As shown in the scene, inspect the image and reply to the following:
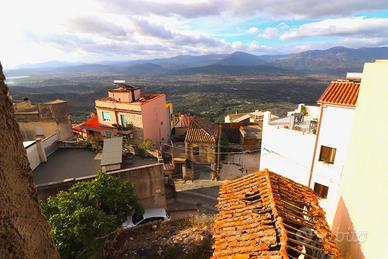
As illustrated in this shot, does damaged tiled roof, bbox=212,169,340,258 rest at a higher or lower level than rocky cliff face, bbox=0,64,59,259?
lower

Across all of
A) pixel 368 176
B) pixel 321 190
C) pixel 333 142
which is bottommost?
pixel 321 190

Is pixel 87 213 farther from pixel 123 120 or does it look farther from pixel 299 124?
pixel 123 120

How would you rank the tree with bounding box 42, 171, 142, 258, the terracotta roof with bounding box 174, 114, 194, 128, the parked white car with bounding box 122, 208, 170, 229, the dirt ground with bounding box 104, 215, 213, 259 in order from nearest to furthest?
the tree with bounding box 42, 171, 142, 258, the dirt ground with bounding box 104, 215, 213, 259, the parked white car with bounding box 122, 208, 170, 229, the terracotta roof with bounding box 174, 114, 194, 128

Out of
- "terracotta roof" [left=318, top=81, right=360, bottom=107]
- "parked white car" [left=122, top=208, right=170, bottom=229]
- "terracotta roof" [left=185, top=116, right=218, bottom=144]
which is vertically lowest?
"parked white car" [left=122, top=208, right=170, bottom=229]

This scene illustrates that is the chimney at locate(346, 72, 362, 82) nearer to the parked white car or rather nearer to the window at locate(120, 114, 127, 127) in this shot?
the parked white car

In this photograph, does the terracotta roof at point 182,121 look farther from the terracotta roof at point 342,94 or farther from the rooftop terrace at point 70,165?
the terracotta roof at point 342,94

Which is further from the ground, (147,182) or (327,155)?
(327,155)

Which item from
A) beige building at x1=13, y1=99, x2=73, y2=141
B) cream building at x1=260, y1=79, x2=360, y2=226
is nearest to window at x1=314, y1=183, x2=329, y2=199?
cream building at x1=260, y1=79, x2=360, y2=226

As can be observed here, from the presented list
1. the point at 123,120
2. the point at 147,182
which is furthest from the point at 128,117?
the point at 147,182

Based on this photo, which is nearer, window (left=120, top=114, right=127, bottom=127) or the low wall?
the low wall
